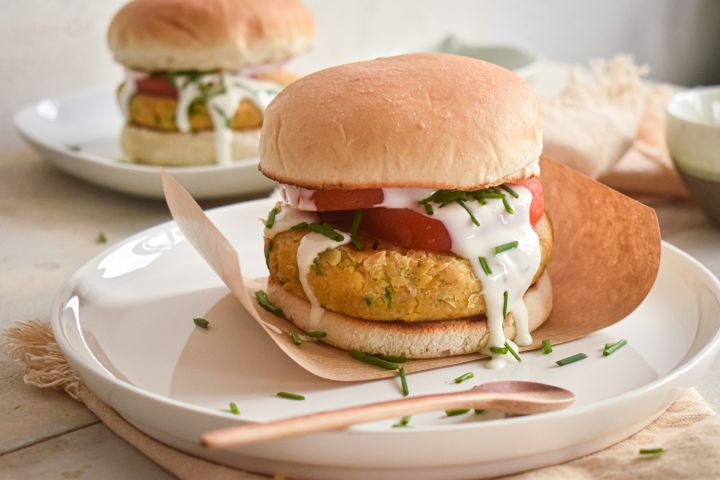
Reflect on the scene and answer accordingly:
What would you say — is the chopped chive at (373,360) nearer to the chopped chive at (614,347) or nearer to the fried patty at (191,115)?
the chopped chive at (614,347)

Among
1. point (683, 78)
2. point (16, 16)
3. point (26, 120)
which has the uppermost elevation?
point (16, 16)

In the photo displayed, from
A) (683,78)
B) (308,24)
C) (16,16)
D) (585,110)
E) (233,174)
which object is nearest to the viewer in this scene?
(233,174)

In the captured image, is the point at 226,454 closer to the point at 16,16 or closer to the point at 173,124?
the point at 173,124

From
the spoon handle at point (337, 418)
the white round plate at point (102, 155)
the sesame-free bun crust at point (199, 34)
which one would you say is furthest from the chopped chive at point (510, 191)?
the sesame-free bun crust at point (199, 34)

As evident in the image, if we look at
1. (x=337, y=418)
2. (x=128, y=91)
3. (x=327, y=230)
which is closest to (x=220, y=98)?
(x=128, y=91)

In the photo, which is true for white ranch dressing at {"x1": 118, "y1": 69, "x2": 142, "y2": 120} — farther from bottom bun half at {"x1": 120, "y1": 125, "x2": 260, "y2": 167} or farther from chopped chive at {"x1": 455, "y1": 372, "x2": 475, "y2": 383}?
chopped chive at {"x1": 455, "y1": 372, "x2": 475, "y2": 383}

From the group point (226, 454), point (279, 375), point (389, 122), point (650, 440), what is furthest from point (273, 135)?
point (650, 440)
